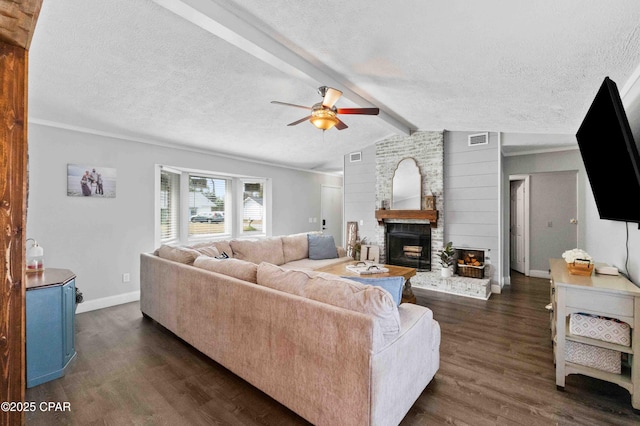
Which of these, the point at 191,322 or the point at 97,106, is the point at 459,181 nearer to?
the point at 191,322

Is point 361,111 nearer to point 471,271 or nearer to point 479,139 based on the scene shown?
point 479,139

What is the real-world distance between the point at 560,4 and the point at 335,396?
247 cm

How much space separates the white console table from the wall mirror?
10.7 feet

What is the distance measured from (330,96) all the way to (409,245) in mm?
3744

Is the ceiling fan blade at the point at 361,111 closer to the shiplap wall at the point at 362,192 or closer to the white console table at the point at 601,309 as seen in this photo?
the white console table at the point at 601,309

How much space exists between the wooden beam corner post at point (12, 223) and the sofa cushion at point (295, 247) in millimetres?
3684

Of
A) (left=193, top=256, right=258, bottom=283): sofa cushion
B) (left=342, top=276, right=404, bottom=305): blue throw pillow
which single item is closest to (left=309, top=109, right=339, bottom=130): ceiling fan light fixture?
(left=193, top=256, right=258, bottom=283): sofa cushion

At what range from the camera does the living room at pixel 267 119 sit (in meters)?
2.10

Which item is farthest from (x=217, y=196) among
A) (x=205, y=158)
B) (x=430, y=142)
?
(x=430, y=142)

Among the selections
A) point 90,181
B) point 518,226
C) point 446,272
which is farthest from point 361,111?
point 518,226

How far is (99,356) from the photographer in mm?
2621

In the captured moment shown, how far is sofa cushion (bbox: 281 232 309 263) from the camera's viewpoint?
16.1 feet

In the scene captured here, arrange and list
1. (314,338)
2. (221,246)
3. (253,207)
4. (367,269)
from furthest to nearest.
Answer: (253,207), (221,246), (367,269), (314,338)

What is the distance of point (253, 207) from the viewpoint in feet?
20.8
